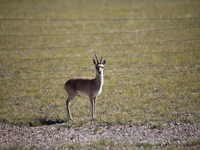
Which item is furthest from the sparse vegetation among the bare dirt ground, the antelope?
the antelope

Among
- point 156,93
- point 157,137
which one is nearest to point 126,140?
point 157,137

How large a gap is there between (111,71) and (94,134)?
8026 mm

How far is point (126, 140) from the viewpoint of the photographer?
888cm

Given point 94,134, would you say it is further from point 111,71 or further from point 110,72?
point 111,71

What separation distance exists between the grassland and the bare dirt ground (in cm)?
41

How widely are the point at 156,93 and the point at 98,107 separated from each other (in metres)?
2.74

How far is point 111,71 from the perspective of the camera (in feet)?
56.3

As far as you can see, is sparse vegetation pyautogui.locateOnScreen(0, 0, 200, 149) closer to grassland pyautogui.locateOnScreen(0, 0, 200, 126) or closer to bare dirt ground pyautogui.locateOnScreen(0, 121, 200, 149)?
grassland pyautogui.locateOnScreen(0, 0, 200, 126)

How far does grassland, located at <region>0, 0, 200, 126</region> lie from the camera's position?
1128 cm

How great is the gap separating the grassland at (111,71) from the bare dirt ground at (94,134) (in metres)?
→ 0.41

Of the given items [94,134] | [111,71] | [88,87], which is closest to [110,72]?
[111,71]

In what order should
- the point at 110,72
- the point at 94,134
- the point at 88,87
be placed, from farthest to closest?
1. the point at 110,72
2. the point at 88,87
3. the point at 94,134

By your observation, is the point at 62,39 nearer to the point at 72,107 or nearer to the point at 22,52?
the point at 22,52

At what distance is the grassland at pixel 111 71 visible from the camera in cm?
1128
